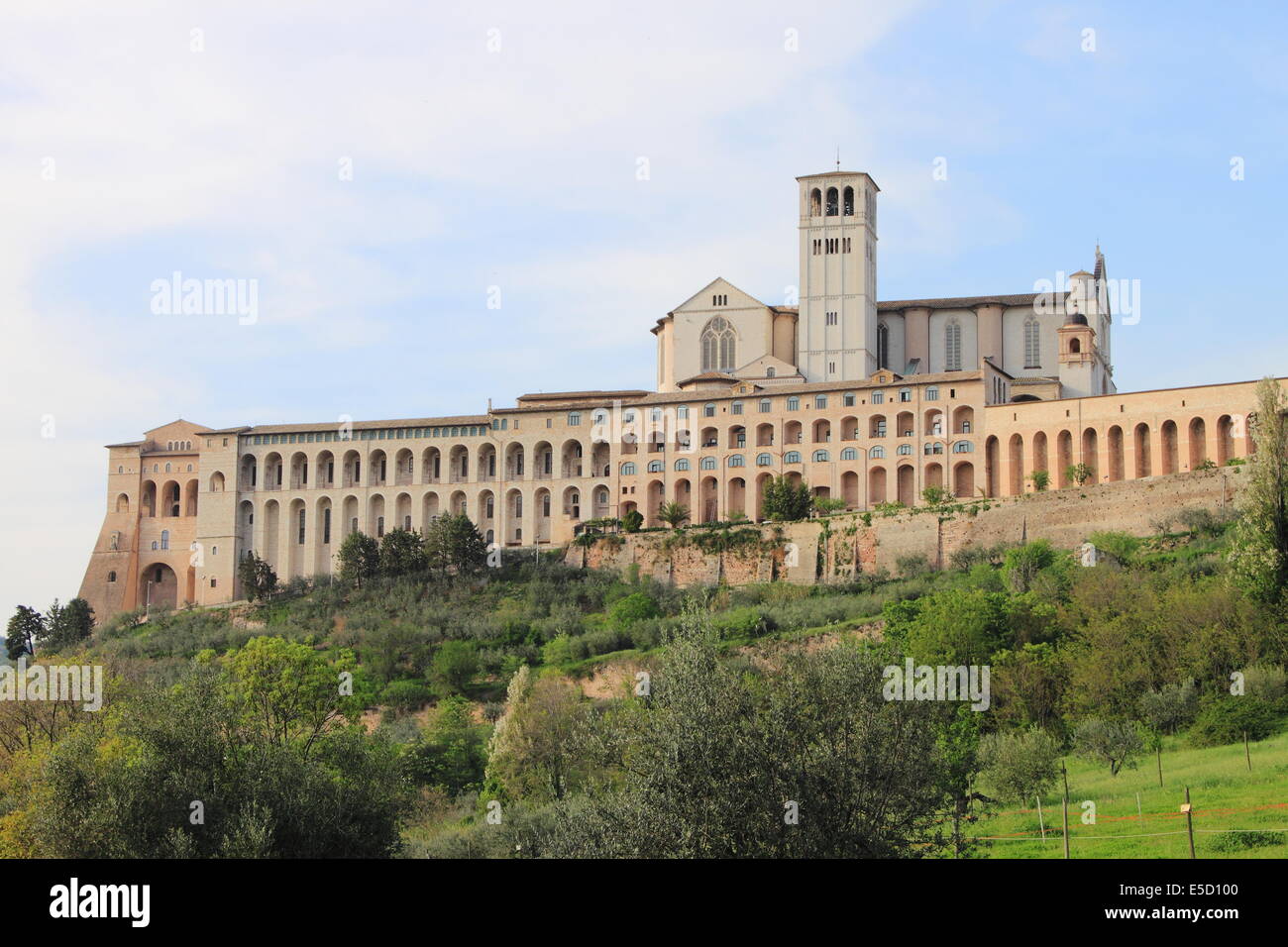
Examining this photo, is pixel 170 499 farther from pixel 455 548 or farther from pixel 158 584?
pixel 455 548

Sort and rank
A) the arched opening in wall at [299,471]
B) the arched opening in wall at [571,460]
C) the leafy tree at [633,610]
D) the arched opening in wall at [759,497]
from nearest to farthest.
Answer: the leafy tree at [633,610] < the arched opening in wall at [759,497] < the arched opening in wall at [571,460] < the arched opening in wall at [299,471]

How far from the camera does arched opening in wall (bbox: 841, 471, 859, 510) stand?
76.8 m

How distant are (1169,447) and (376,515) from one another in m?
39.6

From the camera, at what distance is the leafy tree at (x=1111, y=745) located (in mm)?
37938

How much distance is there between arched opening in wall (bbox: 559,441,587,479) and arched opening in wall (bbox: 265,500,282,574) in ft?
50.6

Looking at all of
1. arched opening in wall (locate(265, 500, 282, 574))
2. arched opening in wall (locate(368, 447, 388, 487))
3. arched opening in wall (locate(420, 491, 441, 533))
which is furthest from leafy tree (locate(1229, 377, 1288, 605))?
arched opening in wall (locate(265, 500, 282, 574))

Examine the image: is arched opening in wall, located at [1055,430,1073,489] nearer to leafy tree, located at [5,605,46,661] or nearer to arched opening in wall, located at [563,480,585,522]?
arched opening in wall, located at [563,480,585,522]

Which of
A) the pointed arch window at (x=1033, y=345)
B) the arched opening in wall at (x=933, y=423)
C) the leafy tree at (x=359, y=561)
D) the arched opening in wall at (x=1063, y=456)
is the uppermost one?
the pointed arch window at (x=1033, y=345)

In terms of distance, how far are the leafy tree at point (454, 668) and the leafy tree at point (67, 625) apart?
24.7 meters

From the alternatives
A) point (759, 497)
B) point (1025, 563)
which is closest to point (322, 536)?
point (759, 497)

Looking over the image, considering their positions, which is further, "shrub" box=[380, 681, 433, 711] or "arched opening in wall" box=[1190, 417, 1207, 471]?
"arched opening in wall" box=[1190, 417, 1207, 471]

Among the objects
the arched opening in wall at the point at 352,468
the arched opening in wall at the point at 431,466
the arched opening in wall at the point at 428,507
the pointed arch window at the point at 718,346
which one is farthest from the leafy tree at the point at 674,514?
the arched opening in wall at the point at 352,468

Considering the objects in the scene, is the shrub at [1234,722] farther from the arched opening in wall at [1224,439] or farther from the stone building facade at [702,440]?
the stone building facade at [702,440]
